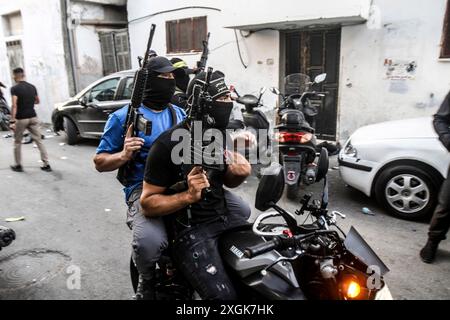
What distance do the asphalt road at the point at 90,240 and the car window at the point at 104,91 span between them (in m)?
2.61

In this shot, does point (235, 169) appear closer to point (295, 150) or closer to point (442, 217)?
point (442, 217)

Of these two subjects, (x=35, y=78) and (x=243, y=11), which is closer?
(x=243, y=11)

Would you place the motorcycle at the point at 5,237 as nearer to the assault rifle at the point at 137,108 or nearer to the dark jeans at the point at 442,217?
the assault rifle at the point at 137,108

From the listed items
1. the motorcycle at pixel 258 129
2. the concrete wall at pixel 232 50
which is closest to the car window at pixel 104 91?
the concrete wall at pixel 232 50

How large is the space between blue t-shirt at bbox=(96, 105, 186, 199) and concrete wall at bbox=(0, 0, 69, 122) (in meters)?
9.81

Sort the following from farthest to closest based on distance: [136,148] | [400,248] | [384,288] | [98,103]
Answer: [98,103]
[400,248]
[136,148]
[384,288]

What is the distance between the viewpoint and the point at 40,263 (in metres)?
3.58

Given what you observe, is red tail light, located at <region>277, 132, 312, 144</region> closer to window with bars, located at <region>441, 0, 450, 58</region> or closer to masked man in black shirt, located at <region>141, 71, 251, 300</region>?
masked man in black shirt, located at <region>141, 71, 251, 300</region>

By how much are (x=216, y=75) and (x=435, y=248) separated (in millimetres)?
2693

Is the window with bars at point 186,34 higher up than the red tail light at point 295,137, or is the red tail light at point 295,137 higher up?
the window with bars at point 186,34

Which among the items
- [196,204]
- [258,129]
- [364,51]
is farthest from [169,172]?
[364,51]

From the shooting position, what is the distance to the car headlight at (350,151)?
Answer: 468 centimetres

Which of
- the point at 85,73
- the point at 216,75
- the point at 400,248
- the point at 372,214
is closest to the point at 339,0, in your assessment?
the point at 372,214

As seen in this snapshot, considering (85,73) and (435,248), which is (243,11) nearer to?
(85,73)
